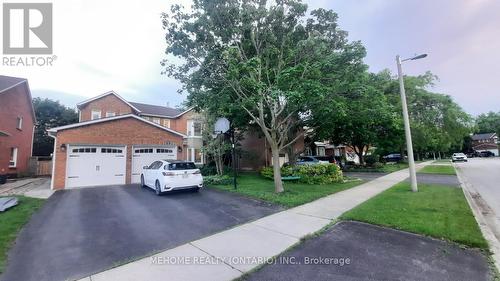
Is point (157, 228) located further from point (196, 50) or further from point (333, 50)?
point (333, 50)

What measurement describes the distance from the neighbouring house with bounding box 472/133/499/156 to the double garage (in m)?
97.3

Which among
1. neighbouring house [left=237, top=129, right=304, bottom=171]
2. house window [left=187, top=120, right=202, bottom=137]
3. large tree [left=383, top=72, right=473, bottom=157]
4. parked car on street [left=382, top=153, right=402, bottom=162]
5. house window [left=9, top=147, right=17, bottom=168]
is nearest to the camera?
house window [left=9, top=147, right=17, bottom=168]

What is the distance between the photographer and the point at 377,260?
4.16 m

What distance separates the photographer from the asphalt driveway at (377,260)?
3670mm

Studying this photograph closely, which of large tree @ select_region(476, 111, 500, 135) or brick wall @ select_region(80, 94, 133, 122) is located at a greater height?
large tree @ select_region(476, 111, 500, 135)

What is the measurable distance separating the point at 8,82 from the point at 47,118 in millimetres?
13367

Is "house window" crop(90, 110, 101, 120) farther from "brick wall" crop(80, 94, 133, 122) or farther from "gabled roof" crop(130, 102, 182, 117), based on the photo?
"gabled roof" crop(130, 102, 182, 117)

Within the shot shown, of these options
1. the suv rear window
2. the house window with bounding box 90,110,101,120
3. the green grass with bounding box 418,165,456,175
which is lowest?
the green grass with bounding box 418,165,456,175

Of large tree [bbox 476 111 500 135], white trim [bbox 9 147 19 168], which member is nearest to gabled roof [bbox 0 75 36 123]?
white trim [bbox 9 147 19 168]

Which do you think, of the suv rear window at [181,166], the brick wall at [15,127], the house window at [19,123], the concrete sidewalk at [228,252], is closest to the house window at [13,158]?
the brick wall at [15,127]

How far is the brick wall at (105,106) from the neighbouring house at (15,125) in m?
4.35

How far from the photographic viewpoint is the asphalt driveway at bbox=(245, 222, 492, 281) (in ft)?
12.0

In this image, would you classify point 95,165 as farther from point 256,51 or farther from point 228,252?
point 228,252

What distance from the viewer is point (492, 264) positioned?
3.93 meters
